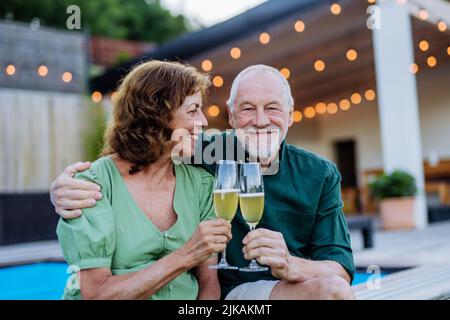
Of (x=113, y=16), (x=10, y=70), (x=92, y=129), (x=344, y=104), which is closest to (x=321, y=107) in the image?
(x=344, y=104)

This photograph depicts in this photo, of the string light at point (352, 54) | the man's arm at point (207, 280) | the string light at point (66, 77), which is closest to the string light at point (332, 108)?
the string light at point (352, 54)

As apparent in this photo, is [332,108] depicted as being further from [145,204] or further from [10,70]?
[145,204]

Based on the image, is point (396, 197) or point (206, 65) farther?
point (206, 65)

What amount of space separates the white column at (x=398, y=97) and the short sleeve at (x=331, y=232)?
560 centimetres

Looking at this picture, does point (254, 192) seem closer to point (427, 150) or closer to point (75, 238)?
point (75, 238)

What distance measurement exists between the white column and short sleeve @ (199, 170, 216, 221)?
5803 mm

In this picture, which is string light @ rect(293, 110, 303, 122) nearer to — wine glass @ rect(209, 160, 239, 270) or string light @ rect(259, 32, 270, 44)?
string light @ rect(259, 32, 270, 44)

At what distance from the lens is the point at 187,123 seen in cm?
181

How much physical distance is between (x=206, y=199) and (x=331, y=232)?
440mm

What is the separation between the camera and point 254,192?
158 centimetres

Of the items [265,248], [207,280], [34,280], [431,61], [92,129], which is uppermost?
[431,61]

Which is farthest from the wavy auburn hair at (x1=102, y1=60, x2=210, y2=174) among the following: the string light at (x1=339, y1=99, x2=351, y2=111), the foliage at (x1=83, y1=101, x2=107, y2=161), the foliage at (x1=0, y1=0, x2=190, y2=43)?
the foliage at (x1=0, y1=0, x2=190, y2=43)

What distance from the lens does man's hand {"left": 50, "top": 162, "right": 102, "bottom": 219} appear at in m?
1.61
